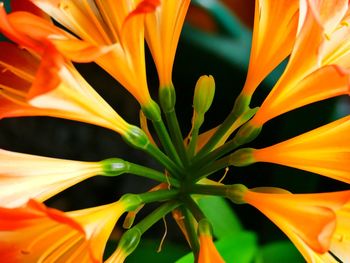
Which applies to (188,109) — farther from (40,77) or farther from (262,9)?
(40,77)

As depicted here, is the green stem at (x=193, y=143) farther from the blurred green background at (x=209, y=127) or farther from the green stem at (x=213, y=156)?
the blurred green background at (x=209, y=127)

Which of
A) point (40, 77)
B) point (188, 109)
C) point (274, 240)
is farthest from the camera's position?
point (188, 109)

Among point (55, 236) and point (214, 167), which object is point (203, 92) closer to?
point (214, 167)

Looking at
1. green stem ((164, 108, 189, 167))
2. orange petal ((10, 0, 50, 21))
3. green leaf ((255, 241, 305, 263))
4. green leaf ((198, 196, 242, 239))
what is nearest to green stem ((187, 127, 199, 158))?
green stem ((164, 108, 189, 167))

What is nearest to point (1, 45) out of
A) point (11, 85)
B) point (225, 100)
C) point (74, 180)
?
point (11, 85)

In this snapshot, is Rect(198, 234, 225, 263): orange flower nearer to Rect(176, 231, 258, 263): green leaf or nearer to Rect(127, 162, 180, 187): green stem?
Rect(127, 162, 180, 187): green stem

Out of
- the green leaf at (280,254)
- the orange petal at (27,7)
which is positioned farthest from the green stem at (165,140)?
the green leaf at (280,254)
